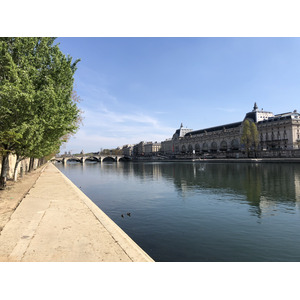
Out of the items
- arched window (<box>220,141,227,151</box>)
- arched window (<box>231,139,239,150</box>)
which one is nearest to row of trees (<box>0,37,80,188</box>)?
arched window (<box>231,139,239,150</box>)

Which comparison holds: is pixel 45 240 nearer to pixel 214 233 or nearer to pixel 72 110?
pixel 214 233

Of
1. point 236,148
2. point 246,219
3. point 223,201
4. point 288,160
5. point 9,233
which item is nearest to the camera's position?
point 9,233

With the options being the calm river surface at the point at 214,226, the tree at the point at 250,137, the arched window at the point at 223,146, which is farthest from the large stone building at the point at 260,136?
the calm river surface at the point at 214,226

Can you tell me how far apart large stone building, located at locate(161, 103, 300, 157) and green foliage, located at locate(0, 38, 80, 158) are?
93067 millimetres

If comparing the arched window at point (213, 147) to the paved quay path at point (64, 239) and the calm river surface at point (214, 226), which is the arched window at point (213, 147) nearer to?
the calm river surface at point (214, 226)

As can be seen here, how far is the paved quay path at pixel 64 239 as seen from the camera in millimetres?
6750

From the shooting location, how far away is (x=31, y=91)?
17812mm

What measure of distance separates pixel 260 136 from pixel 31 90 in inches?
4792

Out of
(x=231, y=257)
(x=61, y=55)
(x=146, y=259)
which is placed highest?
(x=61, y=55)

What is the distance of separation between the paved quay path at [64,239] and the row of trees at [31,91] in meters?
6.86

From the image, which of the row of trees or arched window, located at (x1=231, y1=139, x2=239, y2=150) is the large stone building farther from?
the row of trees

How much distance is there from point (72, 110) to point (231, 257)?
19440 millimetres

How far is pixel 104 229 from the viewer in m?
9.45

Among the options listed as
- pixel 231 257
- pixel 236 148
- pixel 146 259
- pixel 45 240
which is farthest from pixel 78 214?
pixel 236 148
